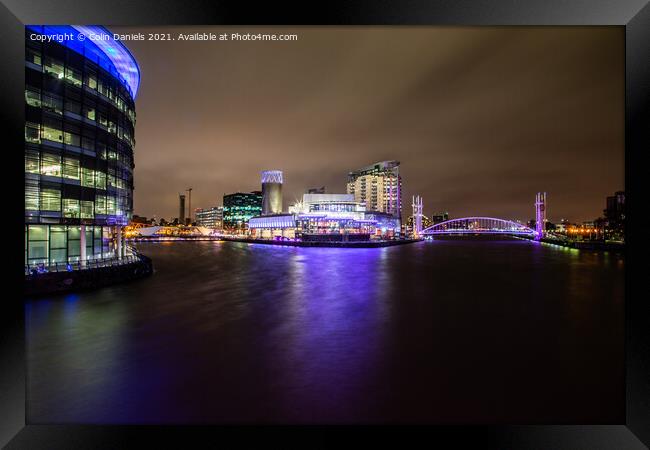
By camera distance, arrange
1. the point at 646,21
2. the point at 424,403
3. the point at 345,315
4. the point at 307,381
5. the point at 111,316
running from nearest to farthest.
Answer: the point at 646,21, the point at 424,403, the point at 307,381, the point at 111,316, the point at 345,315

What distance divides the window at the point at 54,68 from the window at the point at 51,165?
4237 millimetres

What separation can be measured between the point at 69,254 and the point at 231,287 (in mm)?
9490

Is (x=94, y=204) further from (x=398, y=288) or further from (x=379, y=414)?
(x=379, y=414)

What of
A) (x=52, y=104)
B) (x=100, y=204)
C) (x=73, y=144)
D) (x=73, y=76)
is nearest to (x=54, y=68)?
(x=73, y=76)

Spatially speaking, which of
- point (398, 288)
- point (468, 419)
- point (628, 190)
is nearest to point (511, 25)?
point (628, 190)

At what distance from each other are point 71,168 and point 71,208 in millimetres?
2303

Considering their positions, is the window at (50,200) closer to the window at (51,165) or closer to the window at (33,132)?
the window at (51,165)

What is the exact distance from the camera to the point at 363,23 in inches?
192

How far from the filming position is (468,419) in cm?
594

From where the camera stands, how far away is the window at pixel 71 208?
18.7 m

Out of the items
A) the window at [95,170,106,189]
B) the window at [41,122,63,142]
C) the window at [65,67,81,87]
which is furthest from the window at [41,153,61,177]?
the window at [65,67,81,87]

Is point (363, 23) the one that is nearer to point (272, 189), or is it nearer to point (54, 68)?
point (54, 68)

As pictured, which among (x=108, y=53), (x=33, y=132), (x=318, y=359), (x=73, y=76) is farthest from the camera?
(x=108, y=53)

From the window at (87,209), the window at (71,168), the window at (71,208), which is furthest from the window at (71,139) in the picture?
the window at (87,209)
